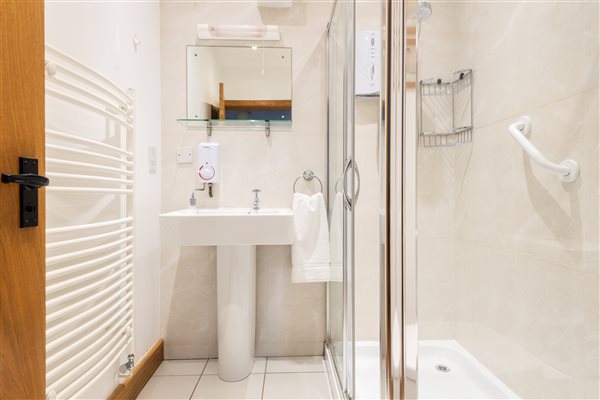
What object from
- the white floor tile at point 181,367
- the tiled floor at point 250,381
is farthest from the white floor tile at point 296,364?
the white floor tile at point 181,367

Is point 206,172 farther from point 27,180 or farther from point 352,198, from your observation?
point 27,180

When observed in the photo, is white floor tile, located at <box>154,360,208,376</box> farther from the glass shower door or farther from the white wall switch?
the white wall switch

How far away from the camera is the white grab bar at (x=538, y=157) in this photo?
3.60 ft

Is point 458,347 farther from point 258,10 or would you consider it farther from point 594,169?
point 258,10

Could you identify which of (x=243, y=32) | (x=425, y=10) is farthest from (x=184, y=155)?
(x=425, y=10)

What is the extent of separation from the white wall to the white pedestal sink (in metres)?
0.24

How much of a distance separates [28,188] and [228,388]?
134 cm

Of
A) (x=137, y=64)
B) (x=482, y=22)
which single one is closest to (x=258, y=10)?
(x=137, y=64)

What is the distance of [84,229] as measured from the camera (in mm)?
1148

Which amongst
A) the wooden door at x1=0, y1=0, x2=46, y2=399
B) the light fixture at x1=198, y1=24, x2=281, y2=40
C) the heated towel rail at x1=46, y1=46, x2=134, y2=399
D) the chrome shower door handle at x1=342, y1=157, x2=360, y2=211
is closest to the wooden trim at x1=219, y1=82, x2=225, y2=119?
the light fixture at x1=198, y1=24, x2=281, y2=40

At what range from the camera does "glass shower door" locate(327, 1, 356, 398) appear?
1.24 metres

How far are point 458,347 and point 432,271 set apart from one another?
0.37 metres

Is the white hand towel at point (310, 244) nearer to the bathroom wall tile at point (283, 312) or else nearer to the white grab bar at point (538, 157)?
the bathroom wall tile at point (283, 312)

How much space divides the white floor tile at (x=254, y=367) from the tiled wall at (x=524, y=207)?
2.93 ft
